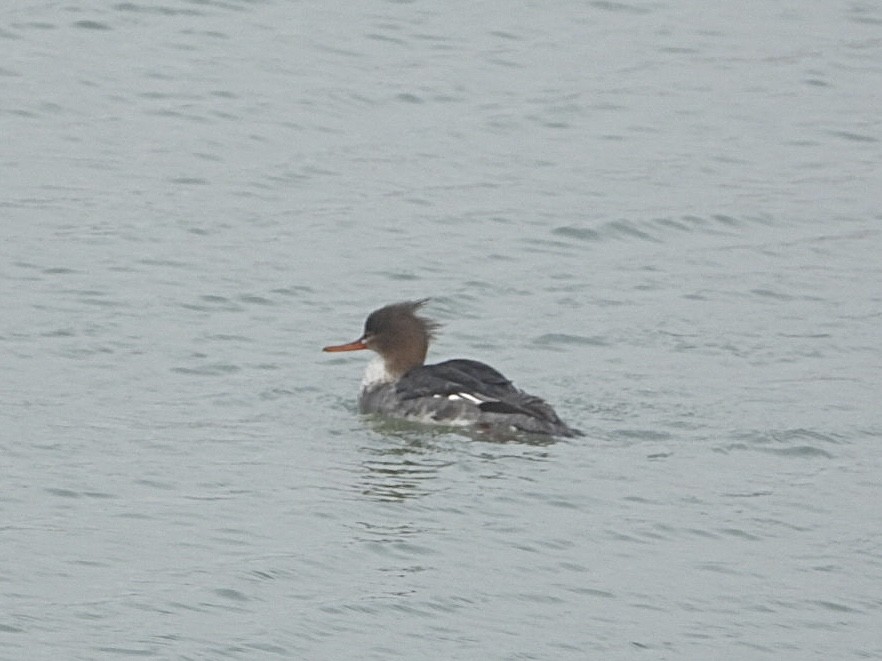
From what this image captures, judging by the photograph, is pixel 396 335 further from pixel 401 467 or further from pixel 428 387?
pixel 401 467

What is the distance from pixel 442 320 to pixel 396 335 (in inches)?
44.1

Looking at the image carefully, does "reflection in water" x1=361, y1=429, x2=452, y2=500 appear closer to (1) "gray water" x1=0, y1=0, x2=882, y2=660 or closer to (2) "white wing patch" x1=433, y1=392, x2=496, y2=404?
(1) "gray water" x1=0, y1=0, x2=882, y2=660

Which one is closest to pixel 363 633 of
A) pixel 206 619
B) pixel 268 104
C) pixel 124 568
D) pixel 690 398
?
pixel 206 619

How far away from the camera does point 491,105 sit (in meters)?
19.3

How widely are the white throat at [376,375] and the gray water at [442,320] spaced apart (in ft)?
0.58

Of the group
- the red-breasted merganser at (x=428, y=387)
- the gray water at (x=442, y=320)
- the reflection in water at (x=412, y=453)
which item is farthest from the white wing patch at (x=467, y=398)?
the gray water at (x=442, y=320)

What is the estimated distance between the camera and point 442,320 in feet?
45.5

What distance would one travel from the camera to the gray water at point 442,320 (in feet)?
28.4

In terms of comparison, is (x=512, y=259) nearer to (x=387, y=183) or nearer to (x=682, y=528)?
(x=387, y=183)

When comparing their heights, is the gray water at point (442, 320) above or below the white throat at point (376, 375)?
above

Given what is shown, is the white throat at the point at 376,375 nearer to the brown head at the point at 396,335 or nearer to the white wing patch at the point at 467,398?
the brown head at the point at 396,335

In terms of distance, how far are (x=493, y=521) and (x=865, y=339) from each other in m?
4.82

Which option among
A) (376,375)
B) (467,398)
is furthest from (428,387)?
(376,375)

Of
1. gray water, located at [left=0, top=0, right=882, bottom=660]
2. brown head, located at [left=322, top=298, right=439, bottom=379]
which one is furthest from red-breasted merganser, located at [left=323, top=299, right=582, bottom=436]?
gray water, located at [left=0, top=0, right=882, bottom=660]
